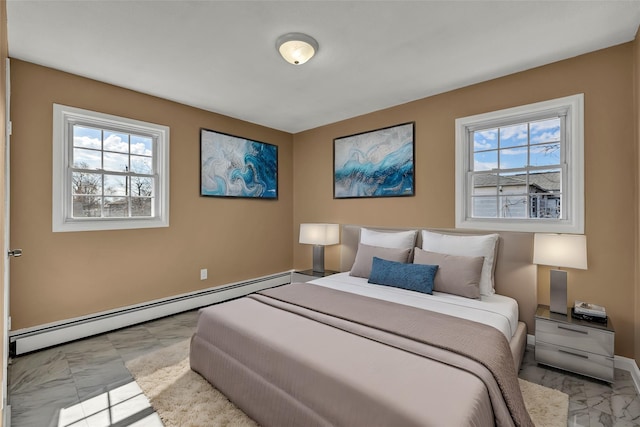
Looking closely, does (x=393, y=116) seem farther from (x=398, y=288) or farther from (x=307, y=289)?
(x=307, y=289)

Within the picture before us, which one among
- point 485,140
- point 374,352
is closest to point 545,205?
point 485,140

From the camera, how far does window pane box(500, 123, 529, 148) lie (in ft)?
9.75

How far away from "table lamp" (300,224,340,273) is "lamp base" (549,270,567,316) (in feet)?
7.76

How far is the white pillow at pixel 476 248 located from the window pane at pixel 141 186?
3.10m

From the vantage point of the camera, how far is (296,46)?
7.54 feet

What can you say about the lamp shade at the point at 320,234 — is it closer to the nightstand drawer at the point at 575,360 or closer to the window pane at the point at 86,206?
the window pane at the point at 86,206

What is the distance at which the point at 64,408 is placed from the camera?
6.41 feet

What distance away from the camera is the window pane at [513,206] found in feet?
9.77

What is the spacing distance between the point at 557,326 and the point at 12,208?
446 cm

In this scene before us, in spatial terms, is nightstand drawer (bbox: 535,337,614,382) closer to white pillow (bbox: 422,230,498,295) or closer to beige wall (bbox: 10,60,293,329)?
white pillow (bbox: 422,230,498,295)

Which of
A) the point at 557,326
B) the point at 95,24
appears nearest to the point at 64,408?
the point at 95,24

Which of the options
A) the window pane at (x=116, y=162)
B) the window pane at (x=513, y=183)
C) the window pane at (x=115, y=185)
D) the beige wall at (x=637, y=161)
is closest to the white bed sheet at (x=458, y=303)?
the beige wall at (x=637, y=161)

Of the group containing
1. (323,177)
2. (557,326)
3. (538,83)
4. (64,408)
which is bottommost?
(64,408)

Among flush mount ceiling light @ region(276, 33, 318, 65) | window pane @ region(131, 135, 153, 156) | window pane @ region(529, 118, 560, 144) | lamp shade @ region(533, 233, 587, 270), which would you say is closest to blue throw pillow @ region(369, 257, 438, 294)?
lamp shade @ region(533, 233, 587, 270)
